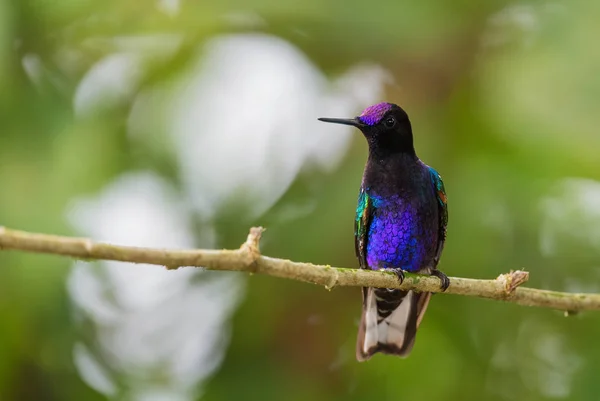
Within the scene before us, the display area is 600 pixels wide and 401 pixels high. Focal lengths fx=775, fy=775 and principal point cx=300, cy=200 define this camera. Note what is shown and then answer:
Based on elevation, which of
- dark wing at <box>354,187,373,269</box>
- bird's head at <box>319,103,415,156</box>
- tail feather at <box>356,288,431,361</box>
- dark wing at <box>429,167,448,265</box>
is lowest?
tail feather at <box>356,288,431,361</box>

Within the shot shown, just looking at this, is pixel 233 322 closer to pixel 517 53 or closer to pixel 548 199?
pixel 548 199

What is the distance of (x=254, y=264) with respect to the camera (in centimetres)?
155

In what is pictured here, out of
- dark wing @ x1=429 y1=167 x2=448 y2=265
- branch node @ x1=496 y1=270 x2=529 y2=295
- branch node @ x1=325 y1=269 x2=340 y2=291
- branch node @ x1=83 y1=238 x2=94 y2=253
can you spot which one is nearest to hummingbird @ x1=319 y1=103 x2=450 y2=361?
dark wing @ x1=429 y1=167 x2=448 y2=265

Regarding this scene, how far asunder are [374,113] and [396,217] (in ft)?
1.79

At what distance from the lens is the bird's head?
2.61m

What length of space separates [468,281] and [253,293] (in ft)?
7.30

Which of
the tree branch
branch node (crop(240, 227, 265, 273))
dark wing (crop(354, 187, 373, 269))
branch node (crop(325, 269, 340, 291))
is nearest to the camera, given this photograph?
the tree branch

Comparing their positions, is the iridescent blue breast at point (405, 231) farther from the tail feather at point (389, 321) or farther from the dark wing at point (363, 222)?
the tail feather at point (389, 321)


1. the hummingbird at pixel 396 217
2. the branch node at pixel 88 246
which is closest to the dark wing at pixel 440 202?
the hummingbird at pixel 396 217

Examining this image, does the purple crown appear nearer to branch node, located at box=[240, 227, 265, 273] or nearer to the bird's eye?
the bird's eye

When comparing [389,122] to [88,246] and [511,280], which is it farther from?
[88,246]

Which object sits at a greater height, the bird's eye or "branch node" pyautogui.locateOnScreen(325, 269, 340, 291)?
the bird's eye

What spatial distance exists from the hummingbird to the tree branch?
452mm

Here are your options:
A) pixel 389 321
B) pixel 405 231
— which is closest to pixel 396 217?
pixel 405 231
